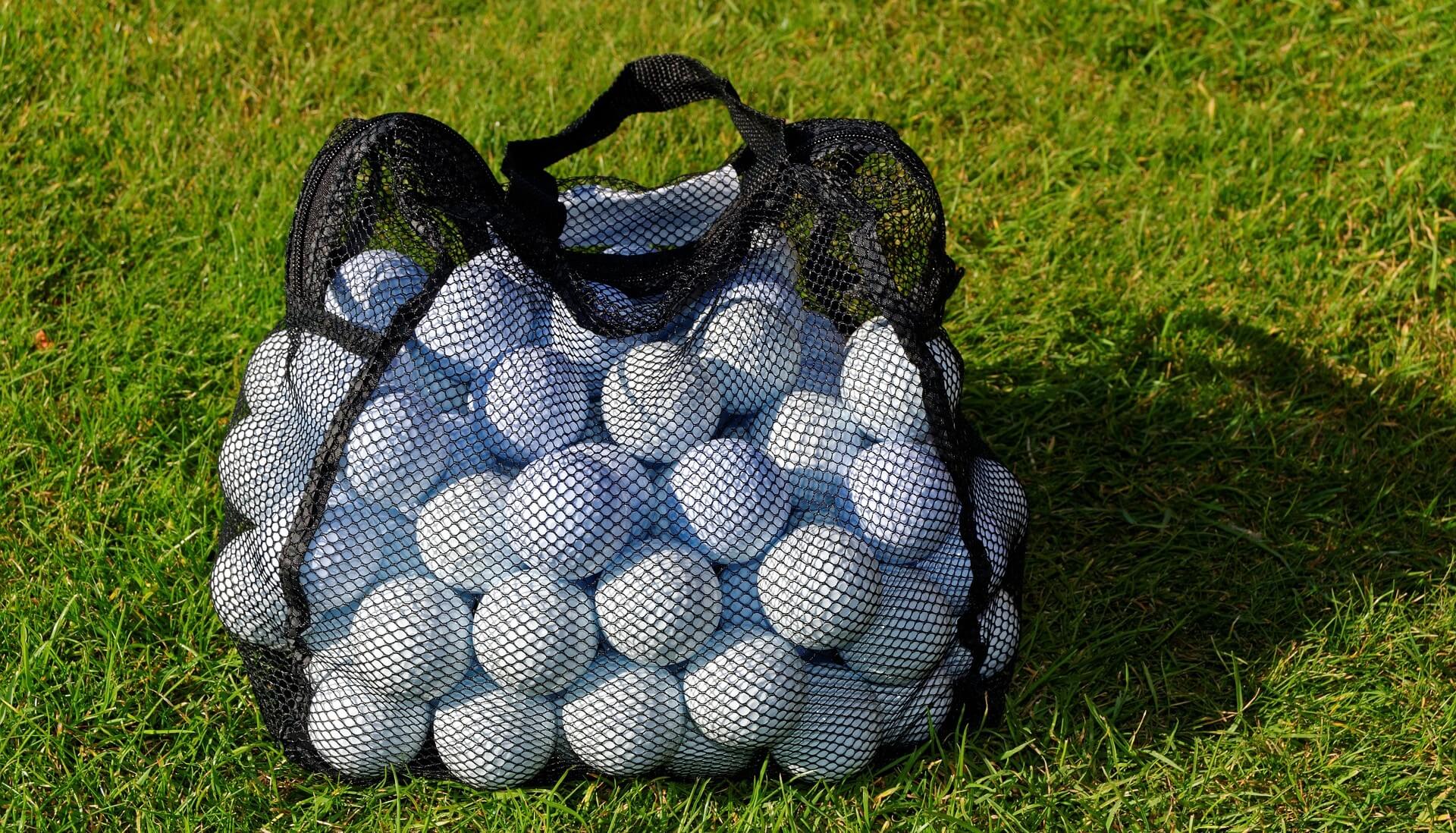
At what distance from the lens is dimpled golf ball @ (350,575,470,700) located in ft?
6.27

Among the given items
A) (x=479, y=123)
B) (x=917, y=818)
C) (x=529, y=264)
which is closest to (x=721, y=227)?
(x=529, y=264)

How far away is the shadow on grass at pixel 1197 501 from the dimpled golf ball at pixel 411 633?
1.03 metres

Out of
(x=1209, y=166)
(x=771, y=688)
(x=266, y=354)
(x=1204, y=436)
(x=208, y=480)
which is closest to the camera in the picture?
(x=771, y=688)

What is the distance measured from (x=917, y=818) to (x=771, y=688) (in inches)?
15.8

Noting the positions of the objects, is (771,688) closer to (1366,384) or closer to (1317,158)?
(1366,384)

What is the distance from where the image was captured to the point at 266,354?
228cm

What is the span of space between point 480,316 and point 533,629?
487 mm

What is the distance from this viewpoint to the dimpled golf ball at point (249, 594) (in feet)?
6.62

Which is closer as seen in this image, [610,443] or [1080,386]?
[610,443]

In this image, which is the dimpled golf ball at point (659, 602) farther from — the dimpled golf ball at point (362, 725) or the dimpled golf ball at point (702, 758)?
the dimpled golf ball at point (362, 725)

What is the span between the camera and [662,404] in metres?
1.96

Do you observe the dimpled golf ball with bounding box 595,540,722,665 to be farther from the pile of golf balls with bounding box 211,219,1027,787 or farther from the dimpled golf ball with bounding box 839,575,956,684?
the dimpled golf ball with bounding box 839,575,956,684

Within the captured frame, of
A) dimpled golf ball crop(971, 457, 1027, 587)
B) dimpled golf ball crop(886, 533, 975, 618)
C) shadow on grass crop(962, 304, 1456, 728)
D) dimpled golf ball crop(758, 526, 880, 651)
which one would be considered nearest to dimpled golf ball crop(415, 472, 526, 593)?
dimpled golf ball crop(758, 526, 880, 651)

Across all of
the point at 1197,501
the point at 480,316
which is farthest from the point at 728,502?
the point at 1197,501
